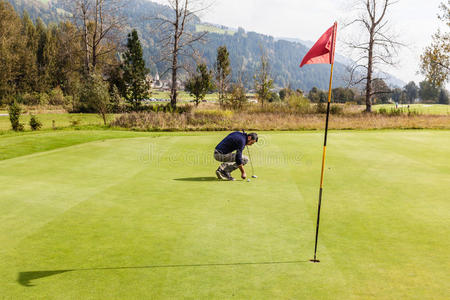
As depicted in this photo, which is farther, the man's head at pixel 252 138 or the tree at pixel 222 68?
the tree at pixel 222 68

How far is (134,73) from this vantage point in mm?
41156

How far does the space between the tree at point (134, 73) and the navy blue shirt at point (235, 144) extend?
30.9 meters

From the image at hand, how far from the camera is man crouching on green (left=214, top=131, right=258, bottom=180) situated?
10422 millimetres

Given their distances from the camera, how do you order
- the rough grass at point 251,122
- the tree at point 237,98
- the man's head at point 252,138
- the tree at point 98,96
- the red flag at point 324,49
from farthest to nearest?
the tree at point 237,98 → the tree at point 98,96 → the rough grass at point 251,122 → the man's head at point 252,138 → the red flag at point 324,49

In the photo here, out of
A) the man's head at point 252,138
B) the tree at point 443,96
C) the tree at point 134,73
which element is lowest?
the man's head at point 252,138

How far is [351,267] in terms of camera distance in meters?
5.19

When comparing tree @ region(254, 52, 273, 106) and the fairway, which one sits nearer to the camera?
the fairway

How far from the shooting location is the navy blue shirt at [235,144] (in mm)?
10430

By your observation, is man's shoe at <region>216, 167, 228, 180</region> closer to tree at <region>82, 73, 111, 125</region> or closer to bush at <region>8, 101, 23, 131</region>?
bush at <region>8, 101, 23, 131</region>

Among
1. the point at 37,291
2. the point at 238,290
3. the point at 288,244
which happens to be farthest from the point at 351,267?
the point at 37,291

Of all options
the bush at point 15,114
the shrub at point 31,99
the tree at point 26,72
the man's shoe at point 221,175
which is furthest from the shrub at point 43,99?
the man's shoe at point 221,175

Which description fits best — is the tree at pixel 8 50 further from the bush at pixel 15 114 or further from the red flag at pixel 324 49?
the red flag at pixel 324 49

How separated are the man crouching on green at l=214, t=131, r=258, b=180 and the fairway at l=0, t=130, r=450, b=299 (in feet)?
1.47

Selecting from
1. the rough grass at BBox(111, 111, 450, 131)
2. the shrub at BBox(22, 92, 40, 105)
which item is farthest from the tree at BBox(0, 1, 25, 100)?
the rough grass at BBox(111, 111, 450, 131)
